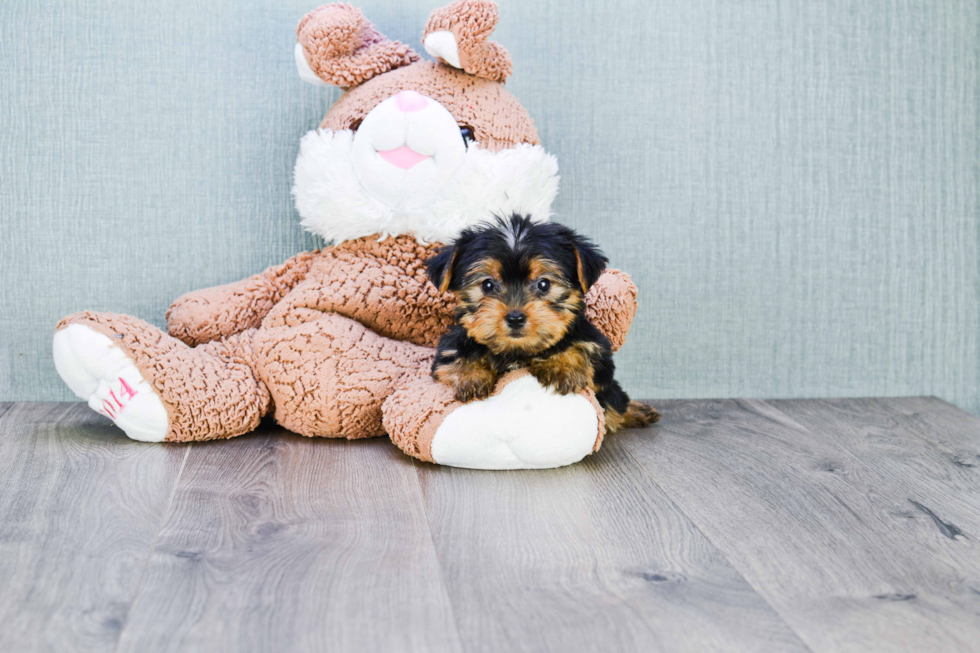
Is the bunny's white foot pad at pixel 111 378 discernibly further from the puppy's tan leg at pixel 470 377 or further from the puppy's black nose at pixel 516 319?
the puppy's black nose at pixel 516 319

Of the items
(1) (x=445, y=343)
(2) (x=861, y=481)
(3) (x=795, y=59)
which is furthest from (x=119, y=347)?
(3) (x=795, y=59)

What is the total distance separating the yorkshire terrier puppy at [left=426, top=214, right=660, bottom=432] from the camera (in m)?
1.59

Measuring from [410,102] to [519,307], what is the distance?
638mm

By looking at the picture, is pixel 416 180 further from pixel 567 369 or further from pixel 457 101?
pixel 567 369

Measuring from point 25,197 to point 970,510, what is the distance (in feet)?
7.82

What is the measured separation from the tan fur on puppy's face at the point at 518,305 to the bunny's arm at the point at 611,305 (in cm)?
30

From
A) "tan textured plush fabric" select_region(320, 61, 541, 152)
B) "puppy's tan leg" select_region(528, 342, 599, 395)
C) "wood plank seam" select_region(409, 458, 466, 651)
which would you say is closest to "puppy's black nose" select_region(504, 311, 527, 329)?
"puppy's tan leg" select_region(528, 342, 599, 395)

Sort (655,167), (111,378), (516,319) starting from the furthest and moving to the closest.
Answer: (655,167) < (111,378) < (516,319)

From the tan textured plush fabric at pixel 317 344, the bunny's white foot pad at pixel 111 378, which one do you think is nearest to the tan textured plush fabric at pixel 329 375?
the tan textured plush fabric at pixel 317 344

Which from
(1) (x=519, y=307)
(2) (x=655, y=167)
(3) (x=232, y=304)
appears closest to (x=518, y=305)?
(1) (x=519, y=307)

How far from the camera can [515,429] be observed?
1.65 meters

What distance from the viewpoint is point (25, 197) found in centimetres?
222

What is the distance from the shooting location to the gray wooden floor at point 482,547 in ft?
3.47

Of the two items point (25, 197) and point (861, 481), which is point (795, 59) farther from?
point (25, 197)
